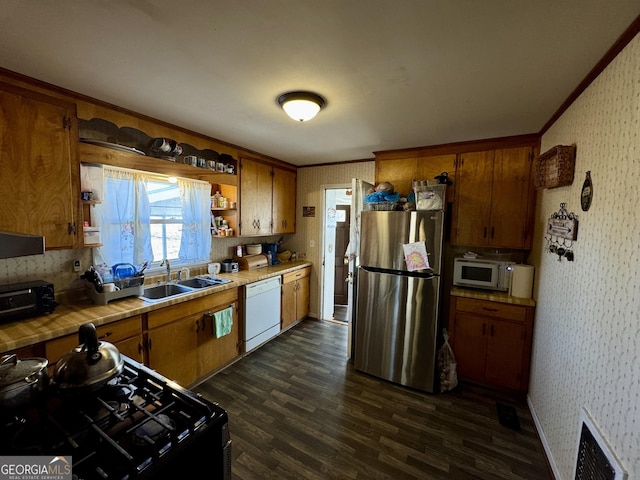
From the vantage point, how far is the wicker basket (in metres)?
1.80

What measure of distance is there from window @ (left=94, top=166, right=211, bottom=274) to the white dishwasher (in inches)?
29.0

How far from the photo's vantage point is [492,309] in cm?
258

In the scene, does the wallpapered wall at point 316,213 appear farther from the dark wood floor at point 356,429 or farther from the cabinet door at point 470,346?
the cabinet door at point 470,346

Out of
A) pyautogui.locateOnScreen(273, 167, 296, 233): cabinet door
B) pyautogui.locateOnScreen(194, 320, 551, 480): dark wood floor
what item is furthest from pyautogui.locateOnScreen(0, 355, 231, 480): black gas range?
pyautogui.locateOnScreen(273, 167, 296, 233): cabinet door

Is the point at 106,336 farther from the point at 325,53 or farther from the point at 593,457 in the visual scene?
the point at 593,457

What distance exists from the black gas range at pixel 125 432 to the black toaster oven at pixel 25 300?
115 centimetres

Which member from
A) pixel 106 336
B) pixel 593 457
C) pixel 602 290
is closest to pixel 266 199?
pixel 106 336

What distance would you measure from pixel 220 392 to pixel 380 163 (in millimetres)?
3022

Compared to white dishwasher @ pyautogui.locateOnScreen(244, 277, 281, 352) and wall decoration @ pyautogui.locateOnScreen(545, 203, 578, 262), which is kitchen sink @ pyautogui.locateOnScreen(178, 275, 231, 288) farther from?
wall decoration @ pyautogui.locateOnScreen(545, 203, 578, 262)

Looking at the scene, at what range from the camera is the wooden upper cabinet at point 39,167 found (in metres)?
1.65

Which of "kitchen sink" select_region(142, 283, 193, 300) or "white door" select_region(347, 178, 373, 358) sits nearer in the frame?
"kitchen sink" select_region(142, 283, 193, 300)

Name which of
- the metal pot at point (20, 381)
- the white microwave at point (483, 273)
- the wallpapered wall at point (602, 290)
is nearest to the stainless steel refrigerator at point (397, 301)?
the white microwave at point (483, 273)

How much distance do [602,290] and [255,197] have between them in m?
3.23

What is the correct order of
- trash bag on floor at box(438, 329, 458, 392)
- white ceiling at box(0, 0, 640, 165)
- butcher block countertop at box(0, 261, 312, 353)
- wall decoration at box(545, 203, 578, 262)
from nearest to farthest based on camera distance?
white ceiling at box(0, 0, 640, 165) < butcher block countertop at box(0, 261, 312, 353) < wall decoration at box(545, 203, 578, 262) < trash bag on floor at box(438, 329, 458, 392)
